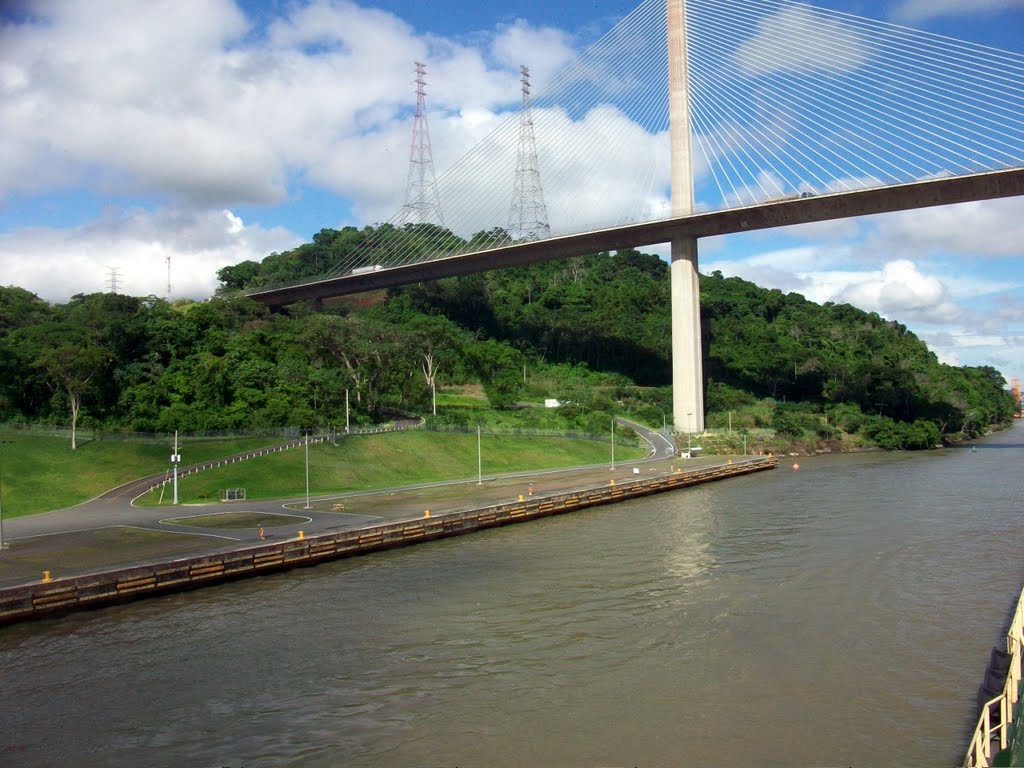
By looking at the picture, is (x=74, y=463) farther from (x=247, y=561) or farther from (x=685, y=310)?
(x=685, y=310)

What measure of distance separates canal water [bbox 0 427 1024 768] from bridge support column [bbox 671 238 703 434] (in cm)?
4234

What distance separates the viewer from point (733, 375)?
9925 centimetres

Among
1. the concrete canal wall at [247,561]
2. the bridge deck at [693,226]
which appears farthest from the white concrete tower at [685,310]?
the concrete canal wall at [247,561]

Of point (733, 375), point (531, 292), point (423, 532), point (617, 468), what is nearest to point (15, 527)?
point (423, 532)

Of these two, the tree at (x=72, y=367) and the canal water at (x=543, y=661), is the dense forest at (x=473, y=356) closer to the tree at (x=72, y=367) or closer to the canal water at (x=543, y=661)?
the tree at (x=72, y=367)

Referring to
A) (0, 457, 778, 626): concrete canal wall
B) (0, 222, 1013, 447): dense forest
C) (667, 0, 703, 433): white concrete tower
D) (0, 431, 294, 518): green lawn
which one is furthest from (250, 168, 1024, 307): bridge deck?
(0, 431, 294, 518): green lawn

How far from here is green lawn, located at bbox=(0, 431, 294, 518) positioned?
125ft

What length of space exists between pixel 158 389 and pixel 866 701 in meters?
53.0

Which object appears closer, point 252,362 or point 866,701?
point 866,701

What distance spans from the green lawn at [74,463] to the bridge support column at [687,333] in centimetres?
3685

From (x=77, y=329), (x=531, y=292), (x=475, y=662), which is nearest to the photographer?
(x=475, y=662)

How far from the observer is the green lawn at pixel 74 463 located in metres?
38.1

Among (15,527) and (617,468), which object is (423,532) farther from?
(617,468)

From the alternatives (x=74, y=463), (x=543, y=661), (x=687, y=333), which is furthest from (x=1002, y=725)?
(x=687, y=333)
